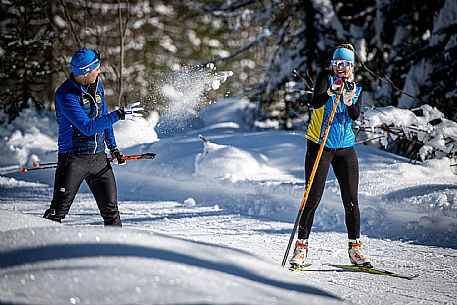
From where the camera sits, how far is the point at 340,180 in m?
5.27

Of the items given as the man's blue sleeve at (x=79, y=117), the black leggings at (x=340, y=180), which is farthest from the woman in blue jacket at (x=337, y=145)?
→ the man's blue sleeve at (x=79, y=117)

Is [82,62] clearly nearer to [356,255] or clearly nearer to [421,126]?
[356,255]

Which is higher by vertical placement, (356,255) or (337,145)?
(337,145)

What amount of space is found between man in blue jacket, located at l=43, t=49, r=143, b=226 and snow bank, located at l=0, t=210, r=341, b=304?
4.73 feet

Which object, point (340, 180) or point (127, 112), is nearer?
point (127, 112)

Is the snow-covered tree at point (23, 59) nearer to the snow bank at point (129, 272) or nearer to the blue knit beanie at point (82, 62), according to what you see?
the blue knit beanie at point (82, 62)

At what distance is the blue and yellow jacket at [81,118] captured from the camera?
469 cm

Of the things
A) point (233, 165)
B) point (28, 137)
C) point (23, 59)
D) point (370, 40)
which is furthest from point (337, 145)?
point (23, 59)

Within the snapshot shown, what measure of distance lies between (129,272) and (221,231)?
12.4 ft

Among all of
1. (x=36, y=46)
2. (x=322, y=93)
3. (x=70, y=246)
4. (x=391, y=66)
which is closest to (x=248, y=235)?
(x=322, y=93)

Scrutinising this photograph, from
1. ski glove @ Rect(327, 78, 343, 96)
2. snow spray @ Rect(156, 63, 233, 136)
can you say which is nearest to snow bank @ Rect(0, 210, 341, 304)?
ski glove @ Rect(327, 78, 343, 96)

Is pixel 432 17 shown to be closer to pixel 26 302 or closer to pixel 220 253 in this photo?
pixel 220 253

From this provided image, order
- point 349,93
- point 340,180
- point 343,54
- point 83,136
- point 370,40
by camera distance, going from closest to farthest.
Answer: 1. point 83,136
2. point 349,93
3. point 343,54
4. point 340,180
5. point 370,40

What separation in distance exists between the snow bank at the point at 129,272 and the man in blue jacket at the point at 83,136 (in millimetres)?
1442
